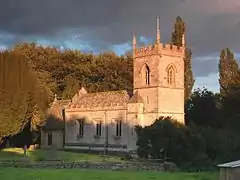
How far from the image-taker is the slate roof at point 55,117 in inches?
2544

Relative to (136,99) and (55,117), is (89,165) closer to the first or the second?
(136,99)

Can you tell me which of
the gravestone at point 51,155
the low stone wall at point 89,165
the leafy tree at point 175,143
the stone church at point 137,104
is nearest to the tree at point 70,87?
the stone church at point 137,104

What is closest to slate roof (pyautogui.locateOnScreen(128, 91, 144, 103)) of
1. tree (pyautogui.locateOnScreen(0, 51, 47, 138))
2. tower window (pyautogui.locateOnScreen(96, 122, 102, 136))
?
tower window (pyautogui.locateOnScreen(96, 122, 102, 136))

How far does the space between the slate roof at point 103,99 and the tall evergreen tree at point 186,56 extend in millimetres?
10576

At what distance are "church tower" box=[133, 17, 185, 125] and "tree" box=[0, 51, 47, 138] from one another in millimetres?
11623

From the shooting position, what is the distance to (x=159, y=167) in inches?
1587

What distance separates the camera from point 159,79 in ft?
177

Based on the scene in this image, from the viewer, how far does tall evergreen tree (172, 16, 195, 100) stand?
62.7 metres

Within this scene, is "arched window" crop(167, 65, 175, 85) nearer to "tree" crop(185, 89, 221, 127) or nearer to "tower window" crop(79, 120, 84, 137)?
"tree" crop(185, 89, 221, 127)

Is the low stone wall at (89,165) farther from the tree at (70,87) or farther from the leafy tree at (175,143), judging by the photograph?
the tree at (70,87)

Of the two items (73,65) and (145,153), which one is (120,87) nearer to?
(73,65)

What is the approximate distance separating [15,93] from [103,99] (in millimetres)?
11081

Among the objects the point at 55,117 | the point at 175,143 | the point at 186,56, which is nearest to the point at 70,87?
the point at 55,117

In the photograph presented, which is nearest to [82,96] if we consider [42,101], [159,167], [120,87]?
[42,101]
